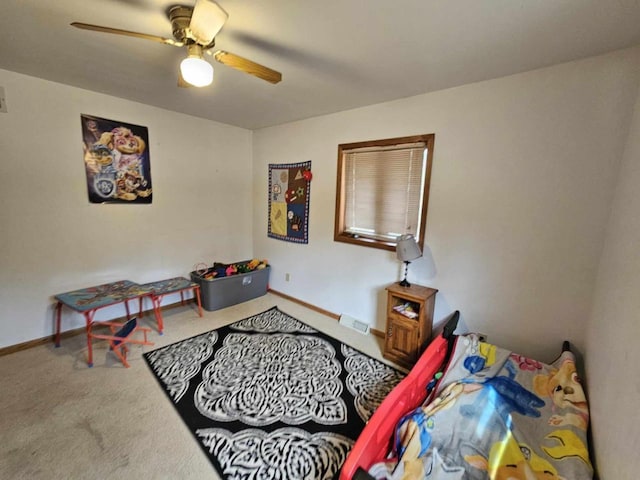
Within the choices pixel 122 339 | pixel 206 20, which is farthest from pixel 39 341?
pixel 206 20

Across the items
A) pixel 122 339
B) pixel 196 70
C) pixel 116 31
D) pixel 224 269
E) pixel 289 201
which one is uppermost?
pixel 116 31

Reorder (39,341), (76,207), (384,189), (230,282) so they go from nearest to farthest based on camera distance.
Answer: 1. (39,341)
2. (76,207)
3. (384,189)
4. (230,282)

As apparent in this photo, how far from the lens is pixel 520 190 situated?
1.96 m

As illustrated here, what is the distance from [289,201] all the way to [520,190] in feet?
8.30

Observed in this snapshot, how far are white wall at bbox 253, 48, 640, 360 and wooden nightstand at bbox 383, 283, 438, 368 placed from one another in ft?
0.73

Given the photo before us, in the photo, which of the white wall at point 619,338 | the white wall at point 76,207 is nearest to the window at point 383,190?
the white wall at point 619,338

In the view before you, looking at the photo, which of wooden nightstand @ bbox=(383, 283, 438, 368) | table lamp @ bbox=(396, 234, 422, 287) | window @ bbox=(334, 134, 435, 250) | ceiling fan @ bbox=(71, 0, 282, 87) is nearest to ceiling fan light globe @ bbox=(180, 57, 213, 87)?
ceiling fan @ bbox=(71, 0, 282, 87)

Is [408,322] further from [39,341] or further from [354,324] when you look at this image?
[39,341]

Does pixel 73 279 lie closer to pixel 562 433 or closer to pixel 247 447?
pixel 247 447

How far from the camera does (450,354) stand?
6.51ft

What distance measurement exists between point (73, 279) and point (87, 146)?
1.35 meters

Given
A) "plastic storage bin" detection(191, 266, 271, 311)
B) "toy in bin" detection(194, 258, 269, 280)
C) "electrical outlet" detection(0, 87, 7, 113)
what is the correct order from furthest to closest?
"toy in bin" detection(194, 258, 269, 280)
"plastic storage bin" detection(191, 266, 271, 311)
"electrical outlet" detection(0, 87, 7, 113)

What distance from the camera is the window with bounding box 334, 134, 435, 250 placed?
2.47m

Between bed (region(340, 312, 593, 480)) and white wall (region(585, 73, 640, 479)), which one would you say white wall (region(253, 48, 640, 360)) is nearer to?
white wall (region(585, 73, 640, 479))
